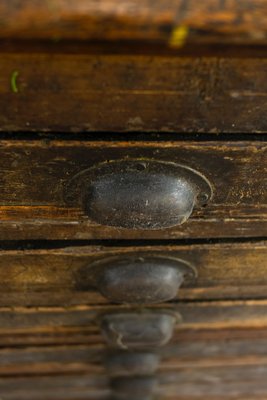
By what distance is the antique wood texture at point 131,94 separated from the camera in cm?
42

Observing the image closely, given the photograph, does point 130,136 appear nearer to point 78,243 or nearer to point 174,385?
point 78,243

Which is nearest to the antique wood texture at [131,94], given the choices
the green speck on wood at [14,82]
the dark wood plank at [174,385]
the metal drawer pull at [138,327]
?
the green speck on wood at [14,82]

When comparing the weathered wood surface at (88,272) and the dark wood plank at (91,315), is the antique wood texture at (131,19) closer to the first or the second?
the weathered wood surface at (88,272)

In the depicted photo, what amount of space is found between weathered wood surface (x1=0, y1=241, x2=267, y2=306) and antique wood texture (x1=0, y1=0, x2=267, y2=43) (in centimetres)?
41

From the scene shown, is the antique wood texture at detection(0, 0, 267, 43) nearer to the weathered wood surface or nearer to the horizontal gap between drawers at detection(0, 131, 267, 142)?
the horizontal gap between drawers at detection(0, 131, 267, 142)

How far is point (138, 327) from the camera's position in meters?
0.92

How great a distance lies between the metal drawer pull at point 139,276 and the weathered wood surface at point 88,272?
15 millimetres

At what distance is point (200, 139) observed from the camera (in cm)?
52

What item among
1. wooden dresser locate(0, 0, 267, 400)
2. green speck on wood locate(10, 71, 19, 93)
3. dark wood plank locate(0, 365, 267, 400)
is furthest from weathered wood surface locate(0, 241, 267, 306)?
dark wood plank locate(0, 365, 267, 400)

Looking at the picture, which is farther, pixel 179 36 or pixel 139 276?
pixel 139 276

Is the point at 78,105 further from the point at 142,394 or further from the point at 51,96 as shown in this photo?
the point at 142,394

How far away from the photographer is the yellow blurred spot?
1.16ft

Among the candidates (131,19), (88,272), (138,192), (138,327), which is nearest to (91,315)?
(138,327)

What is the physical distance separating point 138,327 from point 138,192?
49 centimetres
